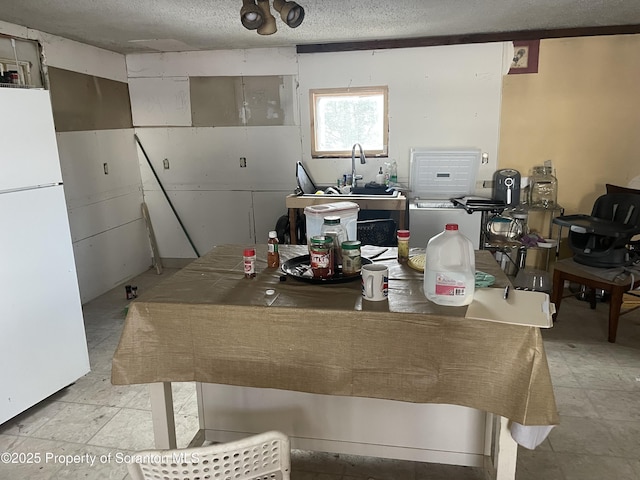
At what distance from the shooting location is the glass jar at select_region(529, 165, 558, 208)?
417 cm

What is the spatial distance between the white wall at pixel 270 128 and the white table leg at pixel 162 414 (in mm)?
3079

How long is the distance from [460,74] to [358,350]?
134 inches

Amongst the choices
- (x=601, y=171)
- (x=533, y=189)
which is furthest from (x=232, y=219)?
(x=601, y=171)

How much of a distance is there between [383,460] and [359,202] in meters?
2.27

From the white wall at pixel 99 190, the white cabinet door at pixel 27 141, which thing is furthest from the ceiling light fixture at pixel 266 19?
the white wall at pixel 99 190

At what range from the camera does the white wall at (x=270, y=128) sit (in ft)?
13.9

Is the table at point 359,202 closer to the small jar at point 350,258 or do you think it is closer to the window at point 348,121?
the window at point 348,121

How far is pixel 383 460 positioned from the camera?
2074 mm

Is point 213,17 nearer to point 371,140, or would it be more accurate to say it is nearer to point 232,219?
→ point 371,140

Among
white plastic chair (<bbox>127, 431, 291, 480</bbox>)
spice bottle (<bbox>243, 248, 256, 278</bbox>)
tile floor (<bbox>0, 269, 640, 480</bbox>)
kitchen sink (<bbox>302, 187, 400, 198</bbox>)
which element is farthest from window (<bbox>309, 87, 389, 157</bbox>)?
white plastic chair (<bbox>127, 431, 291, 480</bbox>)

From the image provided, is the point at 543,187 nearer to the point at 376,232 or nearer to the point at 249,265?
the point at 376,232

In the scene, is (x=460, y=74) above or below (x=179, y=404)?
above

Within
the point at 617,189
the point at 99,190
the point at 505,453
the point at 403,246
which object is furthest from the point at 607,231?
the point at 99,190

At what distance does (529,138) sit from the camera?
4.19m
